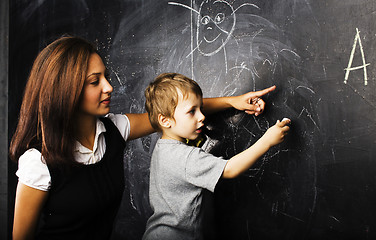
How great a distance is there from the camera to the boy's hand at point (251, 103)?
134 cm

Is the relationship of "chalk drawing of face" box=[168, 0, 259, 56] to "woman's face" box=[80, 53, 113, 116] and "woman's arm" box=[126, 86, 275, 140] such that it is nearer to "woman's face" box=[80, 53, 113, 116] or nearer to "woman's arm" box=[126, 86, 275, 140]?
"woman's arm" box=[126, 86, 275, 140]

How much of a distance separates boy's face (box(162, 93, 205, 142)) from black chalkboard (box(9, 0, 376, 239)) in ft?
0.93

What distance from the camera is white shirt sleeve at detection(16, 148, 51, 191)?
3.48ft

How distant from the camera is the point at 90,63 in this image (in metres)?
1.14

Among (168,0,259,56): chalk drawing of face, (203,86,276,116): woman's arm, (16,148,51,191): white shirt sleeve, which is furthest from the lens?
(168,0,259,56): chalk drawing of face

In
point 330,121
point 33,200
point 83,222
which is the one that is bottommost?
point 83,222

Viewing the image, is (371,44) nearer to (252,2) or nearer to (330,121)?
(330,121)

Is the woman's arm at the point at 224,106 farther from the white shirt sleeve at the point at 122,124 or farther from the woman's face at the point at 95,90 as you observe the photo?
the woman's face at the point at 95,90

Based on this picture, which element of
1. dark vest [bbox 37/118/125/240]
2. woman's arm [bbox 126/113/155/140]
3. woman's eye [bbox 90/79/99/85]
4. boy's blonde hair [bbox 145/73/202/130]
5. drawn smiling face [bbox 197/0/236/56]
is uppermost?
drawn smiling face [bbox 197/0/236/56]

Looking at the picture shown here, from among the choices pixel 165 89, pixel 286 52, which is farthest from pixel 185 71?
pixel 286 52

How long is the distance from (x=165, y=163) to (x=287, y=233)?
57 cm


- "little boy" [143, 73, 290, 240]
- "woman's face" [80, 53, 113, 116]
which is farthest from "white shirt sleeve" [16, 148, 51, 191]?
"little boy" [143, 73, 290, 240]

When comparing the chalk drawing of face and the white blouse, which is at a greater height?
the chalk drawing of face


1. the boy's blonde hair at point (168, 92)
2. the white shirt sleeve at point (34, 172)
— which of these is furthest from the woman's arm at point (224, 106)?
the white shirt sleeve at point (34, 172)
